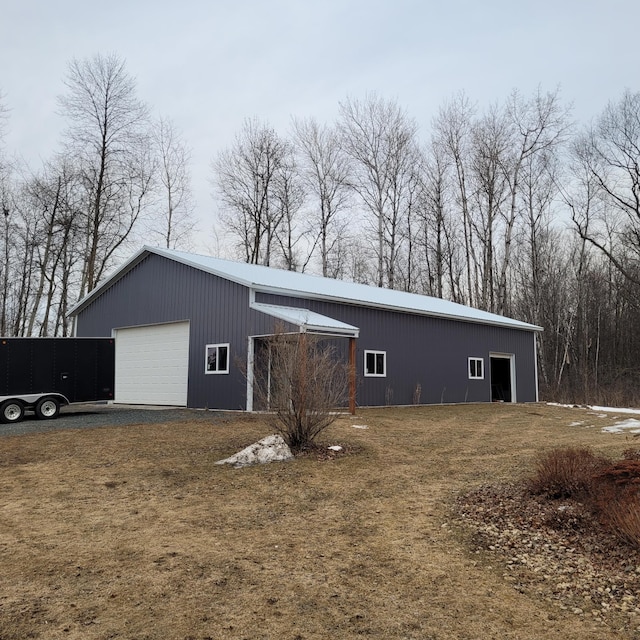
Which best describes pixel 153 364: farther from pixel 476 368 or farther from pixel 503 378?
pixel 503 378

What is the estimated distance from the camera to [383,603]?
3400 millimetres

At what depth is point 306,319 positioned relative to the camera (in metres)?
13.9

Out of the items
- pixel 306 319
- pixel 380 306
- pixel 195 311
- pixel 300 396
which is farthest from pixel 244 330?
pixel 300 396

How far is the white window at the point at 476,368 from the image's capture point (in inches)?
829

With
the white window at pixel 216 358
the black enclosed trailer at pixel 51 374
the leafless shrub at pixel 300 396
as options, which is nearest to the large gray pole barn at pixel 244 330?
the white window at pixel 216 358

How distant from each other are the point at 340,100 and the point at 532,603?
1278 inches

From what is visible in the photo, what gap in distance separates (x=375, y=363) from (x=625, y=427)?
23.8 feet

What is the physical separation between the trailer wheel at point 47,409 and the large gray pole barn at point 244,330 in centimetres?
376

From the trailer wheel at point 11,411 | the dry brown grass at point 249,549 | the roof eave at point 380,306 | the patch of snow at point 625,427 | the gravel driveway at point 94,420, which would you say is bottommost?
the dry brown grass at point 249,549

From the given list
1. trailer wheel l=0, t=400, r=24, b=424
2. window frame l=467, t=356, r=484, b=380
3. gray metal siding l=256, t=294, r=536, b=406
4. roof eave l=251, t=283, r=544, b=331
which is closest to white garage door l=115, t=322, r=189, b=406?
→ roof eave l=251, t=283, r=544, b=331

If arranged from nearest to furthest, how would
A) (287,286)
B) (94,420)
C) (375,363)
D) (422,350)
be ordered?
(94,420), (287,286), (375,363), (422,350)

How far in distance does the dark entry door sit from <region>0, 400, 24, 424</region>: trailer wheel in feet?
58.2

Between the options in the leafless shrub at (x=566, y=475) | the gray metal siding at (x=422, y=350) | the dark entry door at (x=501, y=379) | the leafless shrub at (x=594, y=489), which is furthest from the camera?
the dark entry door at (x=501, y=379)

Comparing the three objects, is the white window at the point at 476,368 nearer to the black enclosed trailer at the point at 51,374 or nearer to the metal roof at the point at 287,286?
the metal roof at the point at 287,286
